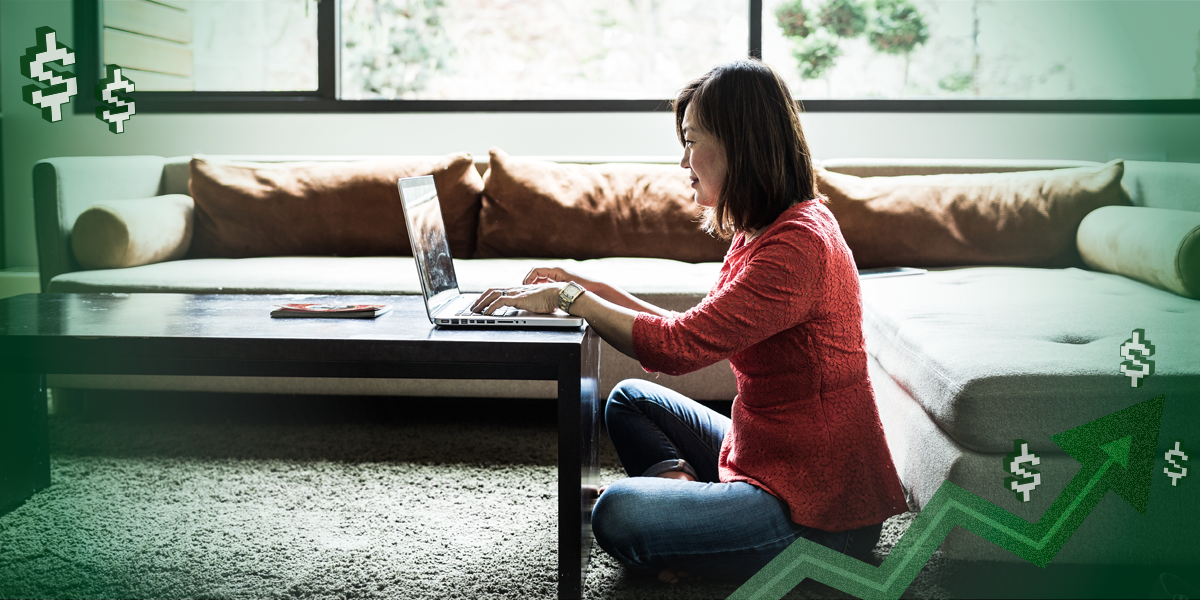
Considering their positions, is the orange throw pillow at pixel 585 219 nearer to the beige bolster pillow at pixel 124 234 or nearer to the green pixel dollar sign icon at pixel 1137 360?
the beige bolster pillow at pixel 124 234

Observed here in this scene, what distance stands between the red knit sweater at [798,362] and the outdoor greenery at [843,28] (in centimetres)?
237

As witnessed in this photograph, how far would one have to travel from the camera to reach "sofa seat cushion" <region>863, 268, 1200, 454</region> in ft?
4.15

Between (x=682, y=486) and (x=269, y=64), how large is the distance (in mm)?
2920


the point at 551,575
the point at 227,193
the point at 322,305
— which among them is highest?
the point at 227,193

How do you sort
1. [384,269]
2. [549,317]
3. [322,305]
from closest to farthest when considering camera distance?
[549,317] → [322,305] → [384,269]

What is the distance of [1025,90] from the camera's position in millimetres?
3271

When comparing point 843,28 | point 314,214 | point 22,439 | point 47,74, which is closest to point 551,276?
point 47,74

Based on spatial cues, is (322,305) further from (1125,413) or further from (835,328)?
(1125,413)

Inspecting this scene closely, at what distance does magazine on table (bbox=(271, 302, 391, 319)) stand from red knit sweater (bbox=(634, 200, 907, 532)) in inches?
20.4

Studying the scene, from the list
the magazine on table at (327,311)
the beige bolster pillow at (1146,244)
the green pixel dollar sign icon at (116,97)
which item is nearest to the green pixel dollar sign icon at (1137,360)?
the beige bolster pillow at (1146,244)

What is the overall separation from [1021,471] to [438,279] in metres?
1.00

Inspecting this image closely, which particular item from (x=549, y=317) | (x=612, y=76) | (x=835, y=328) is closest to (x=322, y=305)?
(x=549, y=317)

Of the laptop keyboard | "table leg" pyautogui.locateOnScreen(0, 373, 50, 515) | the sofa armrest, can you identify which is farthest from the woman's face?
the sofa armrest

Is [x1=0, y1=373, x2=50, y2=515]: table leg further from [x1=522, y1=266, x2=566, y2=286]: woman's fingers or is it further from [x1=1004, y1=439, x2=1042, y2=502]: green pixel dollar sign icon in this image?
[x1=1004, y1=439, x2=1042, y2=502]: green pixel dollar sign icon
